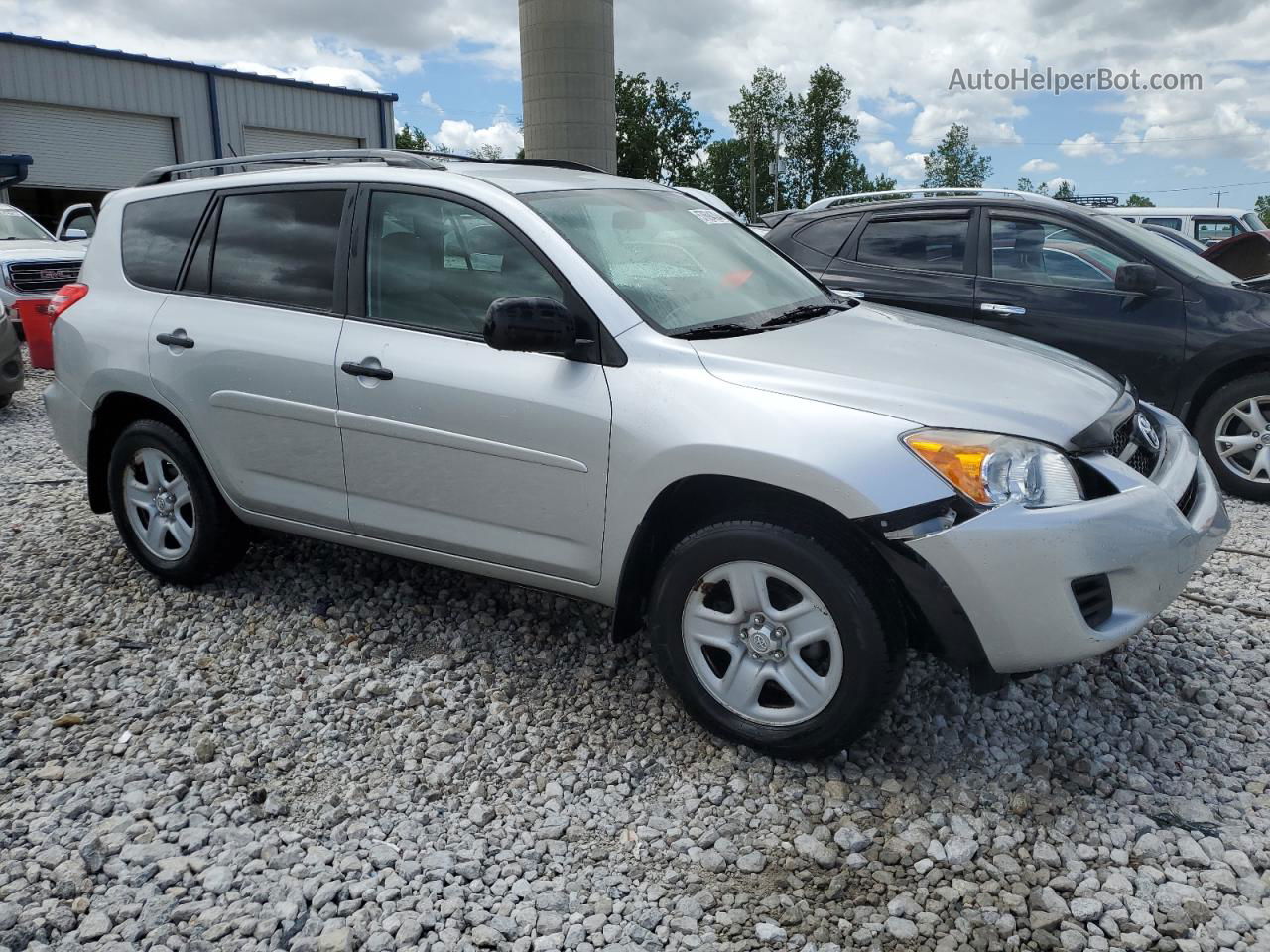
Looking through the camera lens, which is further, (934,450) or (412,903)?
(934,450)

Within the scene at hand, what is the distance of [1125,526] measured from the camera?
9.19 feet

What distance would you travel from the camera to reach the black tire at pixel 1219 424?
5.79m

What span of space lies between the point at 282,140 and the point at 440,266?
26.1m

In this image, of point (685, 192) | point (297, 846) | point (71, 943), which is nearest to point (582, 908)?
point (297, 846)

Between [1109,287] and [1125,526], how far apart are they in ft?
12.6

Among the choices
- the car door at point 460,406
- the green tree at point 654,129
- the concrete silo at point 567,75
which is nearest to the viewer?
the car door at point 460,406

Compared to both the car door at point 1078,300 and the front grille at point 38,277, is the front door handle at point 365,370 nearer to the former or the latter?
the car door at point 1078,300

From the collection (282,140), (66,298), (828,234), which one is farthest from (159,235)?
(282,140)

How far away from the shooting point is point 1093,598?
111 inches

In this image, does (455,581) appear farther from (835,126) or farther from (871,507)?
(835,126)

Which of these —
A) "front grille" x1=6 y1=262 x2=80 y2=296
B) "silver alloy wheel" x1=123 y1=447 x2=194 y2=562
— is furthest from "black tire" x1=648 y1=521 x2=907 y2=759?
"front grille" x1=6 y1=262 x2=80 y2=296

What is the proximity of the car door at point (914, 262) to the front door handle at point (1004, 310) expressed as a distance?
0.09 m

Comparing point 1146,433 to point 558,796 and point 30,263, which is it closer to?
point 558,796

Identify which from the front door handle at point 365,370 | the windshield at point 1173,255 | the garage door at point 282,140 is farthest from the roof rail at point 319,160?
the garage door at point 282,140
